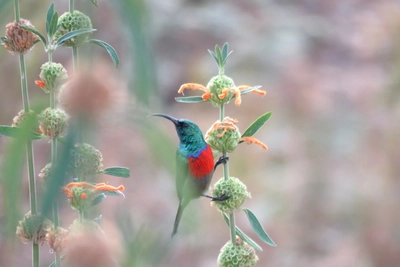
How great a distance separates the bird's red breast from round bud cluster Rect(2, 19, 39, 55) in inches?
10.7

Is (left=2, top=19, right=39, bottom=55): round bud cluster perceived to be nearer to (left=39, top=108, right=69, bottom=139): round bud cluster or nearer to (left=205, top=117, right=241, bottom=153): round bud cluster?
(left=39, top=108, right=69, bottom=139): round bud cluster

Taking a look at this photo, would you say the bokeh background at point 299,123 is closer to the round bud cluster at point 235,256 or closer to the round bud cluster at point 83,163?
the round bud cluster at point 235,256

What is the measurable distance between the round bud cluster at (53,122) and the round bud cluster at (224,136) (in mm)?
164

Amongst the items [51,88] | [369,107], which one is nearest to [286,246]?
[369,107]

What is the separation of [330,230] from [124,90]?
282cm

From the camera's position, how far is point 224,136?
57cm

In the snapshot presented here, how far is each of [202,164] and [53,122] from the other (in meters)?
0.27

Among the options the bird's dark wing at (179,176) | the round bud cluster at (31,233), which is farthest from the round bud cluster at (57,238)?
the bird's dark wing at (179,176)

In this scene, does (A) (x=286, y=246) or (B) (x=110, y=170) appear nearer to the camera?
(B) (x=110, y=170)

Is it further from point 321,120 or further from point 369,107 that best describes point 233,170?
point 369,107

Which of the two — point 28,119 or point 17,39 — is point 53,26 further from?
point 28,119

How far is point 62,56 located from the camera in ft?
11.6

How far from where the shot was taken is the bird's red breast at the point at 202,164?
0.68 m

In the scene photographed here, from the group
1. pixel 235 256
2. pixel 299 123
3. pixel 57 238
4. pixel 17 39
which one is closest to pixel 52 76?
pixel 17 39
